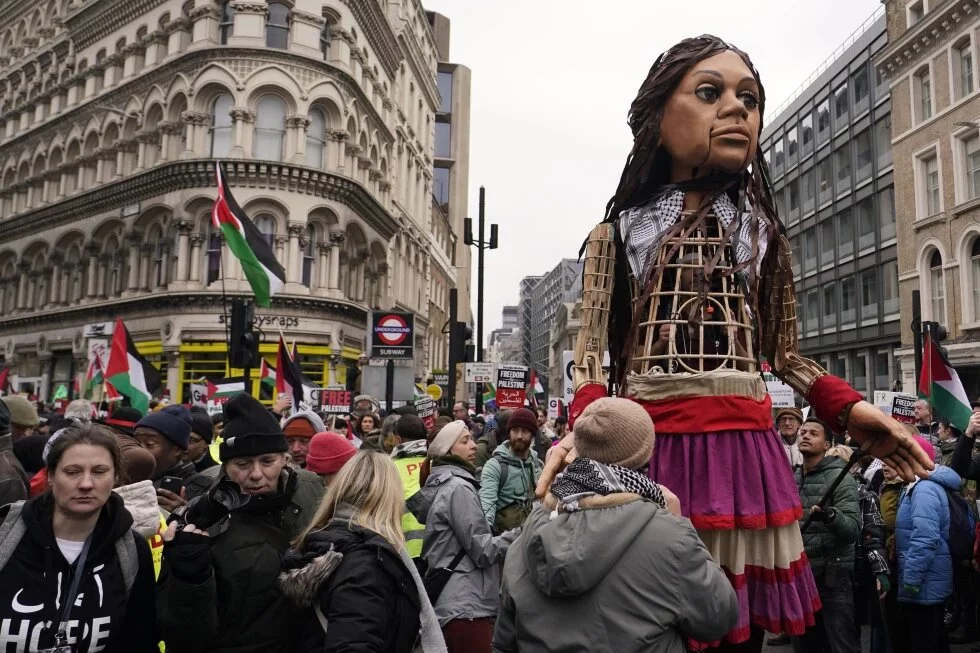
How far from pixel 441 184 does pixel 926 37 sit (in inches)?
1457

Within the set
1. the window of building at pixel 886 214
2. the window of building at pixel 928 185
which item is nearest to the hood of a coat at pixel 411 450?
the window of building at pixel 928 185

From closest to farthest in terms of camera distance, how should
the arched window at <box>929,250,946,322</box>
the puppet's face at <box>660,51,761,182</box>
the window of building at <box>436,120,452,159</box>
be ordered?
1. the puppet's face at <box>660,51,761,182</box>
2. the arched window at <box>929,250,946,322</box>
3. the window of building at <box>436,120,452,159</box>

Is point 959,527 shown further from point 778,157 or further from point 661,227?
point 778,157

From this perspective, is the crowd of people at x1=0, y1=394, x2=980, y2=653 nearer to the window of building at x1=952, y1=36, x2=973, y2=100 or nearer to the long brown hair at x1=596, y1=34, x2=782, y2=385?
the long brown hair at x1=596, y1=34, x2=782, y2=385

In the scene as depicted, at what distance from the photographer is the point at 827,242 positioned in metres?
40.0

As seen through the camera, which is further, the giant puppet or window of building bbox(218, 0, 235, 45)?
window of building bbox(218, 0, 235, 45)

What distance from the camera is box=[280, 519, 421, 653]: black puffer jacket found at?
2.57 m

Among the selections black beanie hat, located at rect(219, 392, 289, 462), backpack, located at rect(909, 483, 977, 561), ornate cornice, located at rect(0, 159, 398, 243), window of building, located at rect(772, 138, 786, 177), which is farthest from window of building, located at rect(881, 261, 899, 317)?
black beanie hat, located at rect(219, 392, 289, 462)

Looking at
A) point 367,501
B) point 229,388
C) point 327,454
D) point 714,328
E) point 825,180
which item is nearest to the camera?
point 367,501

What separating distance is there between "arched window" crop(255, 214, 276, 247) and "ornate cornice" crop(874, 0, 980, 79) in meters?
23.9

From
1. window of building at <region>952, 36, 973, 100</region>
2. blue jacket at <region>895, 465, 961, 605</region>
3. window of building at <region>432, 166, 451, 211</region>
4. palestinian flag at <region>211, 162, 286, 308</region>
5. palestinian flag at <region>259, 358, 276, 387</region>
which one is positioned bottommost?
blue jacket at <region>895, 465, 961, 605</region>

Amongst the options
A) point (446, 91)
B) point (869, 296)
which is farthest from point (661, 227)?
point (446, 91)

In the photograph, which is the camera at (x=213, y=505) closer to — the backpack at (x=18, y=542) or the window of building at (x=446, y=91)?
the backpack at (x=18, y=542)

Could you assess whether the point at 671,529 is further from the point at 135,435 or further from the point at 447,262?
the point at 447,262
